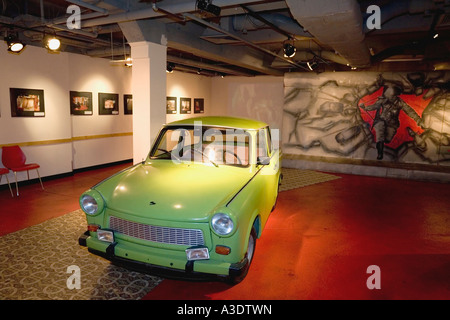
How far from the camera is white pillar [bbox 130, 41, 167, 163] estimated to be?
6.33 metres

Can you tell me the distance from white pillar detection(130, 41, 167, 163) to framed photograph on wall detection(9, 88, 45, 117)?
2.61 metres

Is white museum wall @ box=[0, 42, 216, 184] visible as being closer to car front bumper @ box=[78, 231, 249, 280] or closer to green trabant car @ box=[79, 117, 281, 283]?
green trabant car @ box=[79, 117, 281, 283]

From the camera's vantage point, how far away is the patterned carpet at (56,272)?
3143 millimetres

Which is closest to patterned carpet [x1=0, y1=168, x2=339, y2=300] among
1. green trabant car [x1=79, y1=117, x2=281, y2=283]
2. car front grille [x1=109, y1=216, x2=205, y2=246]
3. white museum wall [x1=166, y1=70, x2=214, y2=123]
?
green trabant car [x1=79, y1=117, x2=281, y2=283]

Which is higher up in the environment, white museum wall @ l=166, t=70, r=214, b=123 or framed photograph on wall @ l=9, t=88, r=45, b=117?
white museum wall @ l=166, t=70, r=214, b=123

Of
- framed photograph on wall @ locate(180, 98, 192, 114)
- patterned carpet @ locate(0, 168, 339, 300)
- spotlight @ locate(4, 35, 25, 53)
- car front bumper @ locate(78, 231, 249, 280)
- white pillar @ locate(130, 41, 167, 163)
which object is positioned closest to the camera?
car front bumper @ locate(78, 231, 249, 280)

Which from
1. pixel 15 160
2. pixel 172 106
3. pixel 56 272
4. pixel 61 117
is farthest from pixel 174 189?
pixel 172 106

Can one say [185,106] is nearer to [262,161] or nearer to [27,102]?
[27,102]

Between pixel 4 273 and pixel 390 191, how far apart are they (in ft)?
24.7

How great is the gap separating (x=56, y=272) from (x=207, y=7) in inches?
150

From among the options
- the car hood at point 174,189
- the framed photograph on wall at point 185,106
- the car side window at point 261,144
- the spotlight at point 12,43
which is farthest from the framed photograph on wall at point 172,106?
the car hood at point 174,189

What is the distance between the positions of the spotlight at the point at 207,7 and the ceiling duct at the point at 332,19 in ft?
3.34
